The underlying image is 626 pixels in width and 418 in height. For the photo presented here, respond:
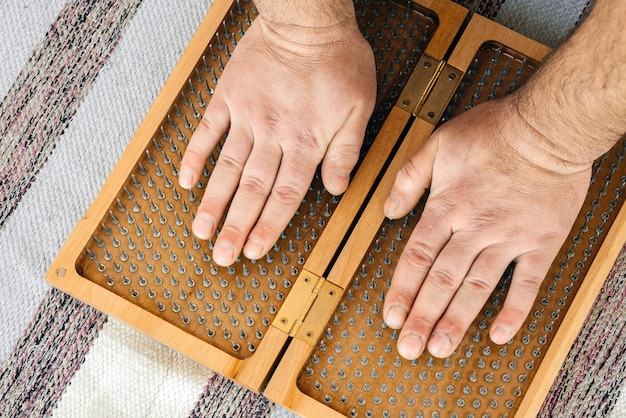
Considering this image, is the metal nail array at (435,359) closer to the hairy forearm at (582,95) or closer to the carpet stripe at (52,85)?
the hairy forearm at (582,95)

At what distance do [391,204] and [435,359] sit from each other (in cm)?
17

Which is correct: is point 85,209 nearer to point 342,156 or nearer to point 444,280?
point 342,156

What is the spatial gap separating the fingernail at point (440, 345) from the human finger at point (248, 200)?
0.23m

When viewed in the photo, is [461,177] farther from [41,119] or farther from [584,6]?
[41,119]

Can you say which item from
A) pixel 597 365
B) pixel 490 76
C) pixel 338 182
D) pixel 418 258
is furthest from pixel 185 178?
pixel 597 365

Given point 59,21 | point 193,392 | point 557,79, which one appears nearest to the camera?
point 557,79

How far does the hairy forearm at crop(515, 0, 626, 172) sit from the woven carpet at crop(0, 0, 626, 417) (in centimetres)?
26

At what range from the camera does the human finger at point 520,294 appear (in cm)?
74

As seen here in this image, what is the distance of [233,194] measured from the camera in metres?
0.80

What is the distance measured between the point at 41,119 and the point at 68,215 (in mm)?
148

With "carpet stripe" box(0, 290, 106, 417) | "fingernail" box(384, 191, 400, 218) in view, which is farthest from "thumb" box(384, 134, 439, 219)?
"carpet stripe" box(0, 290, 106, 417)

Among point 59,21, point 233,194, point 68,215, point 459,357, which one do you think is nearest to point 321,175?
point 233,194

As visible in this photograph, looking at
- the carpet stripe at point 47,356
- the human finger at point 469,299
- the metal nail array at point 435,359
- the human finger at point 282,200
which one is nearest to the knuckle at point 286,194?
the human finger at point 282,200

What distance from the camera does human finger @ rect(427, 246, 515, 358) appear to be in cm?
73
